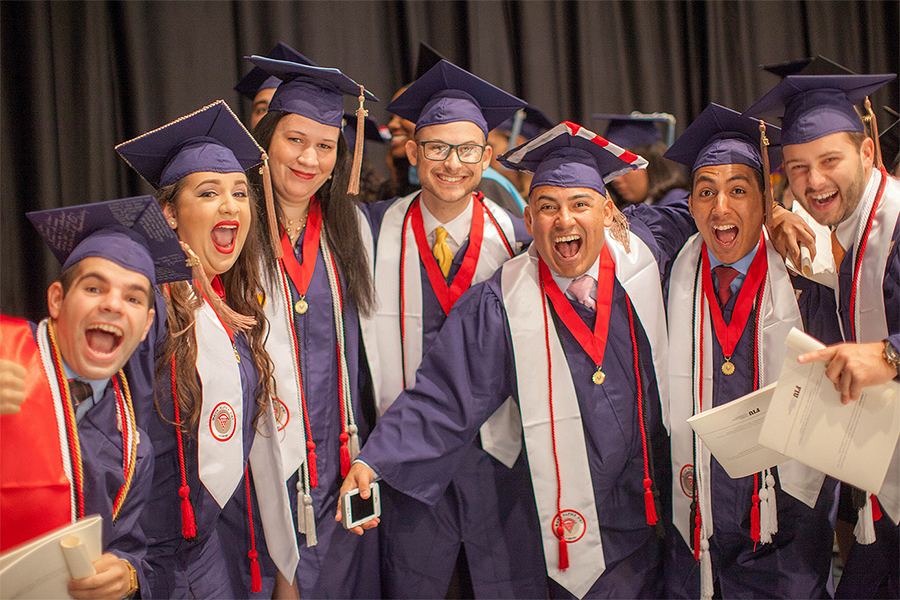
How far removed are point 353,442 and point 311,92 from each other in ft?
4.21

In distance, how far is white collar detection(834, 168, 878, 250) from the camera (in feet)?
7.26

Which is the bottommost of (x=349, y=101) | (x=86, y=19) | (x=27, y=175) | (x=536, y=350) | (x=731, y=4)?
(x=536, y=350)

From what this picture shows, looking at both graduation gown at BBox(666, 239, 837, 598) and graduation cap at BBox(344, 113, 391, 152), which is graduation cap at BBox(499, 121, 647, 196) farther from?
graduation cap at BBox(344, 113, 391, 152)

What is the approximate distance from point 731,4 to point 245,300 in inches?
163

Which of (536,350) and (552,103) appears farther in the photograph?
(552,103)

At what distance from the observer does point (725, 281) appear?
2410mm

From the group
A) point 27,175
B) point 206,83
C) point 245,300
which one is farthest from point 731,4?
point 27,175

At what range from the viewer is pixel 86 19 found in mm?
3422

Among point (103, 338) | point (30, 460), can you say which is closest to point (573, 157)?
point (103, 338)

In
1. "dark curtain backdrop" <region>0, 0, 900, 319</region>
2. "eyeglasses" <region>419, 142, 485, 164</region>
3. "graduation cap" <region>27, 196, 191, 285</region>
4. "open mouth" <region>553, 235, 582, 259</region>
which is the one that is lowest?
"open mouth" <region>553, 235, 582, 259</region>

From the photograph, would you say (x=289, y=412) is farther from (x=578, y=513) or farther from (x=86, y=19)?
(x=86, y=19)

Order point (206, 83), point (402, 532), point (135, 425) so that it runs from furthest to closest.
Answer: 1. point (206, 83)
2. point (402, 532)
3. point (135, 425)

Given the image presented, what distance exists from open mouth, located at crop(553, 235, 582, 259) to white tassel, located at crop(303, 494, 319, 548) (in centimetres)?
121

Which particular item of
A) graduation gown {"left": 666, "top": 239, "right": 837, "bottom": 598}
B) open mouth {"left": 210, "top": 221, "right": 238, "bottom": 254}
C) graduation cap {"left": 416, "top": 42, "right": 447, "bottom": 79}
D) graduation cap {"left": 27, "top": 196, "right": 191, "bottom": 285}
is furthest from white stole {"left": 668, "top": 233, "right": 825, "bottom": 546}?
graduation cap {"left": 27, "top": 196, "right": 191, "bottom": 285}
